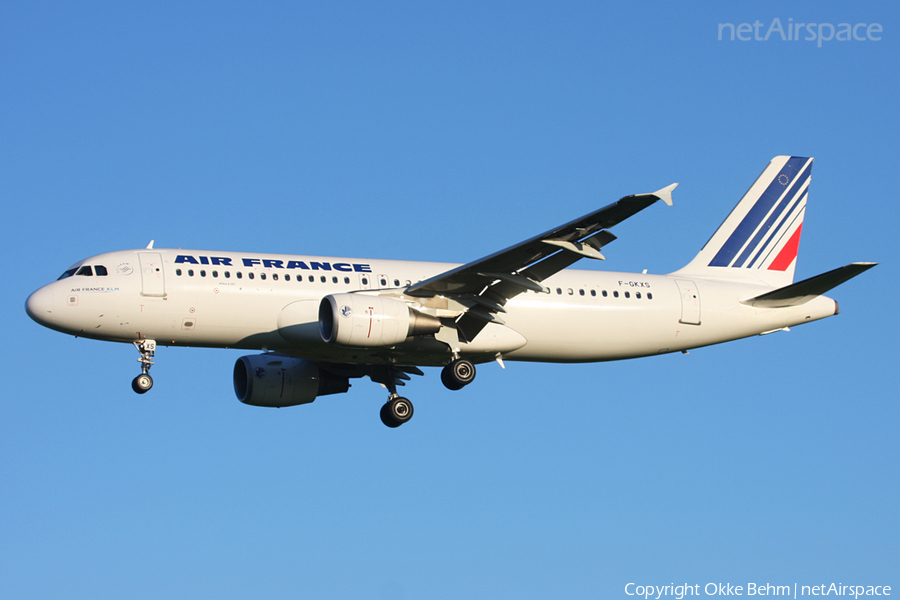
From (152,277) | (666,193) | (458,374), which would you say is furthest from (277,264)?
(666,193)

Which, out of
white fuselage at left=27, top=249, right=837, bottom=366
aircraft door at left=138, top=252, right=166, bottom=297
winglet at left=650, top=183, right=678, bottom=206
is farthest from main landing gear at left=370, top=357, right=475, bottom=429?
winglet at left=650, top=183, right=678, bottom=206

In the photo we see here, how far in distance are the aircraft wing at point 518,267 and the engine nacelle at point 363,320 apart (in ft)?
3.95

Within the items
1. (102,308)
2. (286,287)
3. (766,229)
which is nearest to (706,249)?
(766,229)

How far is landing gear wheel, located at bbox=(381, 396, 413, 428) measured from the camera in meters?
33.4

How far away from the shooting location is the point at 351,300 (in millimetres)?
28594

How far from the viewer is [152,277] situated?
96.0ft

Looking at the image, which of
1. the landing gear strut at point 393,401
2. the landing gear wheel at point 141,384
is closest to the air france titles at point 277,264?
the landing gear wheel at point 141,384

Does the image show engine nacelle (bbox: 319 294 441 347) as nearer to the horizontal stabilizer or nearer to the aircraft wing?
the aircraft wing

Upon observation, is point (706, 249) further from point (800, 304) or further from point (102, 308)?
point (102, 308)

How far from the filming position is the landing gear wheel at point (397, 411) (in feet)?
109

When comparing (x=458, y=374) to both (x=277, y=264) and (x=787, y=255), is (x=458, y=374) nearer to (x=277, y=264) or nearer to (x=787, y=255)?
(x=277, y=264)

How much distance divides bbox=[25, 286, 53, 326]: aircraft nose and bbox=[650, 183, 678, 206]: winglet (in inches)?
665

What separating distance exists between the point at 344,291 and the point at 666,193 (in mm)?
11160

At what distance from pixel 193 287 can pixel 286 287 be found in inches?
103
